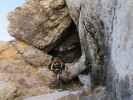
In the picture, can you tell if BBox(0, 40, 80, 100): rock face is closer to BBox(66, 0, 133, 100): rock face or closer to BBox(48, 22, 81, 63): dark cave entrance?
BBox(48, 22, 81, 63): dark cave entrance

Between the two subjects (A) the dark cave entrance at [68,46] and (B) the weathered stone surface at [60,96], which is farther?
(A) the dark cave entrance at [68,46]

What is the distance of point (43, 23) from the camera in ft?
56.7

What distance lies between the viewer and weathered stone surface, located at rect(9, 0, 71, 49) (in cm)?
1720

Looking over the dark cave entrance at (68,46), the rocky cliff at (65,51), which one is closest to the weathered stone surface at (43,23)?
the rocky cliff at (65,51)

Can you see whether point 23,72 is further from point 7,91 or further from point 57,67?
point 7,91

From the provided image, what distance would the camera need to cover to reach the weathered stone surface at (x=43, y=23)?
56.4 feet

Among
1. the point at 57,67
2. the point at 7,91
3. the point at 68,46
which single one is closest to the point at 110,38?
the point at 7,91

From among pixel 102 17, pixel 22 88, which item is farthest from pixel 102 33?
pixel 22 88

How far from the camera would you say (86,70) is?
1578 cm

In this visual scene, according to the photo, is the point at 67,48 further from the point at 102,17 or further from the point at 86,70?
the point at 102,17

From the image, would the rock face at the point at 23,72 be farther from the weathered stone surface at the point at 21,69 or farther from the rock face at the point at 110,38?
the rock face at the point at 110,38

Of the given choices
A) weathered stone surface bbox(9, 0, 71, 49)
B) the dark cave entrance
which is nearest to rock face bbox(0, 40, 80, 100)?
weathered stone surface bbox(9, 0, 71, 49)

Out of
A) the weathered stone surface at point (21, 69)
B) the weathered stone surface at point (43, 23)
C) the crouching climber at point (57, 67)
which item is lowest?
the crouching climber at point (57, 67)

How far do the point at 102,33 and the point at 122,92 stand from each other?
320cm
